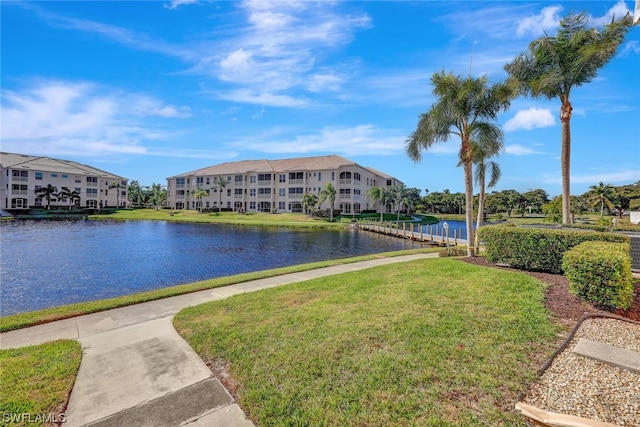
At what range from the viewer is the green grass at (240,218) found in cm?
4856

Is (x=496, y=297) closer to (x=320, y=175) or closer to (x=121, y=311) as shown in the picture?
(x=121, y=311)

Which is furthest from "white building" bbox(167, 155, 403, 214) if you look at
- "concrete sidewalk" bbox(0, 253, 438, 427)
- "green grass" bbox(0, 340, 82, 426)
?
"green grass" bbox(0, 340, 82, 426)

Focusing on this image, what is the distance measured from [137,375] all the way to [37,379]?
1379 mm

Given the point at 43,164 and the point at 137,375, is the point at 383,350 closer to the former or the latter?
the point at 137,375

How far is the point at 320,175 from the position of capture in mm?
59906

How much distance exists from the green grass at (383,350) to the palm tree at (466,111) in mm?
7381

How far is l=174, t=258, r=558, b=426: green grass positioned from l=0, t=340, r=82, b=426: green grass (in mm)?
1850

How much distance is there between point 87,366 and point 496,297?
796 cm

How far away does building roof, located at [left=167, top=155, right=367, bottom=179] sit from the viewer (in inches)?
2367

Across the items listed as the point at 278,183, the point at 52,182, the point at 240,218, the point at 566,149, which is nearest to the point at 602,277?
the point at 566,149

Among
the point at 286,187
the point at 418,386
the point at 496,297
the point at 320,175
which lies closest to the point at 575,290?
the point at 496,297

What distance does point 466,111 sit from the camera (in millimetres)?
13273

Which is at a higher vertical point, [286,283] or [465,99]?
[465,99]

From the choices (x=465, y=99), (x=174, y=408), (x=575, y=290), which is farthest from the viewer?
(x=465, y=99)
